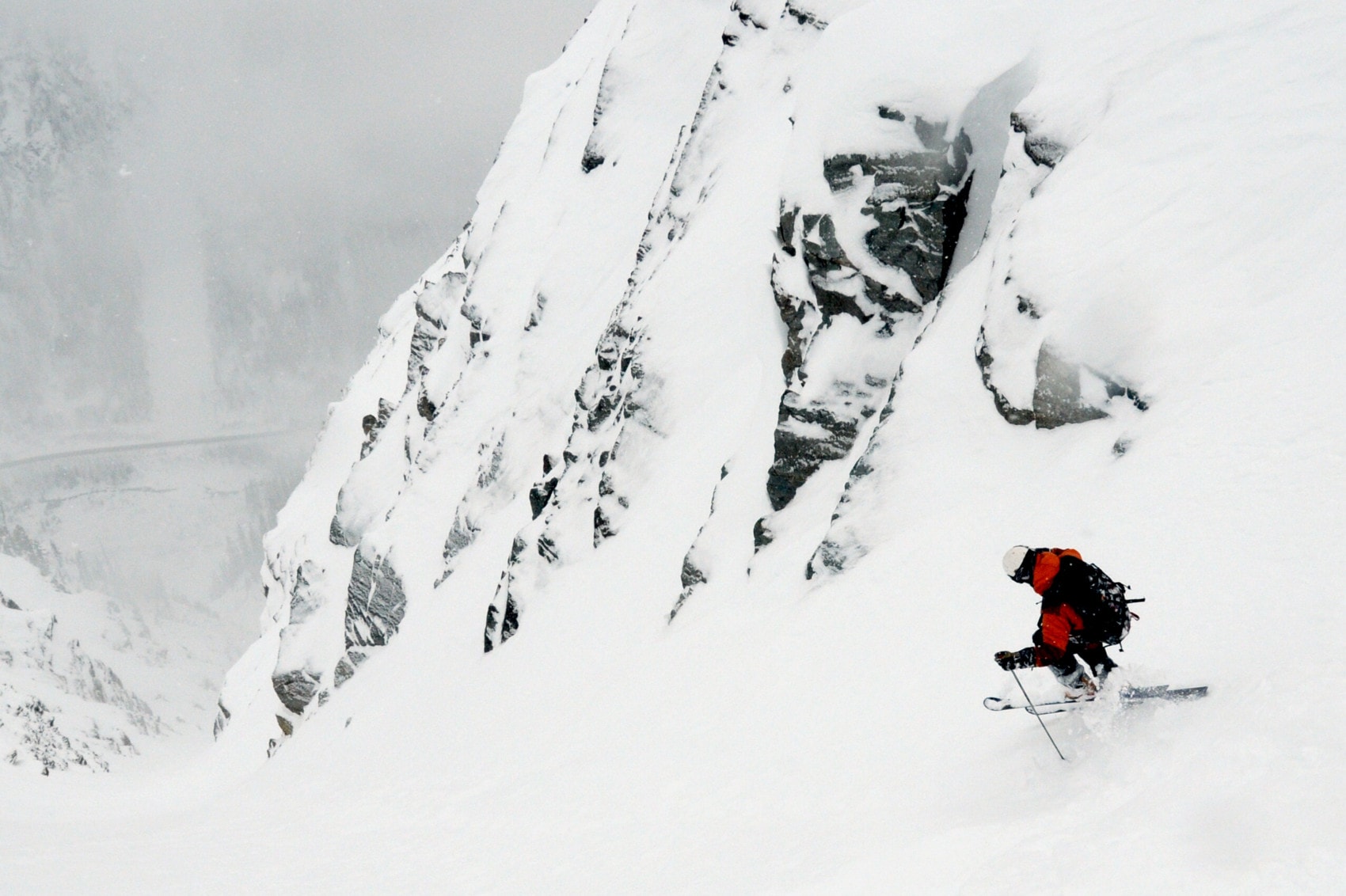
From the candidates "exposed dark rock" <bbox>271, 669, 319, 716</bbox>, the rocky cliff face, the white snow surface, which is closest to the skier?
the white snow surface

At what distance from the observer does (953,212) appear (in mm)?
19625

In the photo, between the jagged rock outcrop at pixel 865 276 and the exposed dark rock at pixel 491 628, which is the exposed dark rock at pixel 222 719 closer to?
the exposed dark rock at pixel 491 628

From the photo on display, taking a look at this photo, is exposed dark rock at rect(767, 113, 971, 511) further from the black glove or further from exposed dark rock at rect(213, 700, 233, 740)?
exposed dark rock at rect(213, 700, 233, 740)

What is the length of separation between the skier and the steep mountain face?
5.28 metres

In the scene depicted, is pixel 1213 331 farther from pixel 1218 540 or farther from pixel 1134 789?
pixel 1134 789

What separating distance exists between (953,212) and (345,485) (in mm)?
55247

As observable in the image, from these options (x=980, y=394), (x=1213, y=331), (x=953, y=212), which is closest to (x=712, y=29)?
(x=953, y=212)

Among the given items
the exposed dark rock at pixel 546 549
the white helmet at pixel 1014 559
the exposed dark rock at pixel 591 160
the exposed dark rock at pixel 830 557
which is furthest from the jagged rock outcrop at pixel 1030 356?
the exposed dark rock at pixel 591 160

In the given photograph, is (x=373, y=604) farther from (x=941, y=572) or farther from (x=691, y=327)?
(x=941, y=572)

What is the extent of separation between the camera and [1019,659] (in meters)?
8.07

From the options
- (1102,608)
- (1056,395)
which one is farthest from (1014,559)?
(1056,395)

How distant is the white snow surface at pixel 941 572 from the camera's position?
7457 millimetres

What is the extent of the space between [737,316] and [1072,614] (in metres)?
22.6

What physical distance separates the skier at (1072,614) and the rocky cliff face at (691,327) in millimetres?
5812
